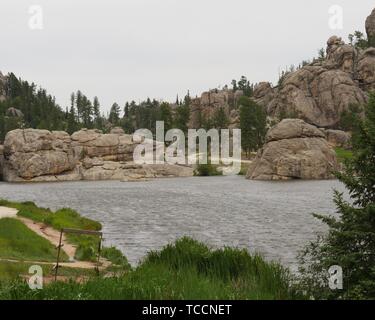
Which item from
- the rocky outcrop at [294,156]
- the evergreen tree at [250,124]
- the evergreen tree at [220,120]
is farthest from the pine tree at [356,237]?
the evergreen tree at [220,120]

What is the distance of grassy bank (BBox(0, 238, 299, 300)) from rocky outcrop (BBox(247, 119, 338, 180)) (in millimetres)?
83913

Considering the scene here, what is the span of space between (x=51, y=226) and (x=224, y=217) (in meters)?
17.0

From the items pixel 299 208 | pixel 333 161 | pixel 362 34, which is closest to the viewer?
pixel 299 208

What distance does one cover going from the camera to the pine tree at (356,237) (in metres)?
14.9

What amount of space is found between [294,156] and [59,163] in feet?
194

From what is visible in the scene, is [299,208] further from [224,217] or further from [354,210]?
[354,210]

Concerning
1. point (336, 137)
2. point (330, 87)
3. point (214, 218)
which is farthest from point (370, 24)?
point (214, 218)

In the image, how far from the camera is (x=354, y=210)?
1593cm

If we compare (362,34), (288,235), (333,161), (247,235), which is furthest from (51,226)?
(362,34)

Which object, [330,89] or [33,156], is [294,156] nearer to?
[33,156]

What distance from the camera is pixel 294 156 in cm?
10162

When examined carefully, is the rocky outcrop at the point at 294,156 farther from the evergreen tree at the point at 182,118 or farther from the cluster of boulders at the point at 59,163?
the evergreen tree at the point at 182,118

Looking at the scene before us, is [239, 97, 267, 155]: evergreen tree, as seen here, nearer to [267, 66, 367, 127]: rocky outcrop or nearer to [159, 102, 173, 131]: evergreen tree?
[267, 66, 367, 127]: rocky outcrop

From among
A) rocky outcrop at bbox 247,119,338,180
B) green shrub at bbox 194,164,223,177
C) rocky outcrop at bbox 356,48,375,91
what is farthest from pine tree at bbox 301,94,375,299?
rocky outcrop at bbox 356,48,375,91
